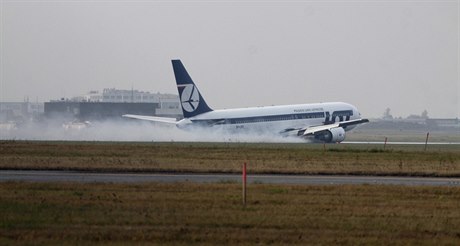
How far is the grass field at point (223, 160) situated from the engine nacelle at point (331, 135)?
17662 millimetres

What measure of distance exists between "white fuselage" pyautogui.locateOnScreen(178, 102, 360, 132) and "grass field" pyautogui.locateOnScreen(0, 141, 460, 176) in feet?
52.5

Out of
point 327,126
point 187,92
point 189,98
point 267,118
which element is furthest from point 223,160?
point 327,126

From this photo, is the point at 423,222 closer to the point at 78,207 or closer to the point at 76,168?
the point at 78,207

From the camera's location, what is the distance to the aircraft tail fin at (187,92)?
68.4 m

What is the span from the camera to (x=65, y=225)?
19.2 meters

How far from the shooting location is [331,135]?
6975cm

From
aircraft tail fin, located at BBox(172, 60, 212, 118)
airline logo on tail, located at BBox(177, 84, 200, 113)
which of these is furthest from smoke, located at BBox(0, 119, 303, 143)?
airline logo on tail, located at BBox(177, 84, 200, 113)

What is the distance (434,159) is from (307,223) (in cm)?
2559

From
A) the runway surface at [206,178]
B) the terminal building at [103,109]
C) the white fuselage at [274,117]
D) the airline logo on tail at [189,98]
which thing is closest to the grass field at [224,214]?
the runway surface at [206,178]

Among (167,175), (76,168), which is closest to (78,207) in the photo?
(167,175)

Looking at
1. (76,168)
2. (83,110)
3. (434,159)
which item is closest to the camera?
(76,168)

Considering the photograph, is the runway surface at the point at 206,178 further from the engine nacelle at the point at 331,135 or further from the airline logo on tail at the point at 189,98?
the engine nacelle at the point at 331,135

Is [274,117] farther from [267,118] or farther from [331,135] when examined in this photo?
[331,135]

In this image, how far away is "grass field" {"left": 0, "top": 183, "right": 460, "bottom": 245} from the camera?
18.0 meters
